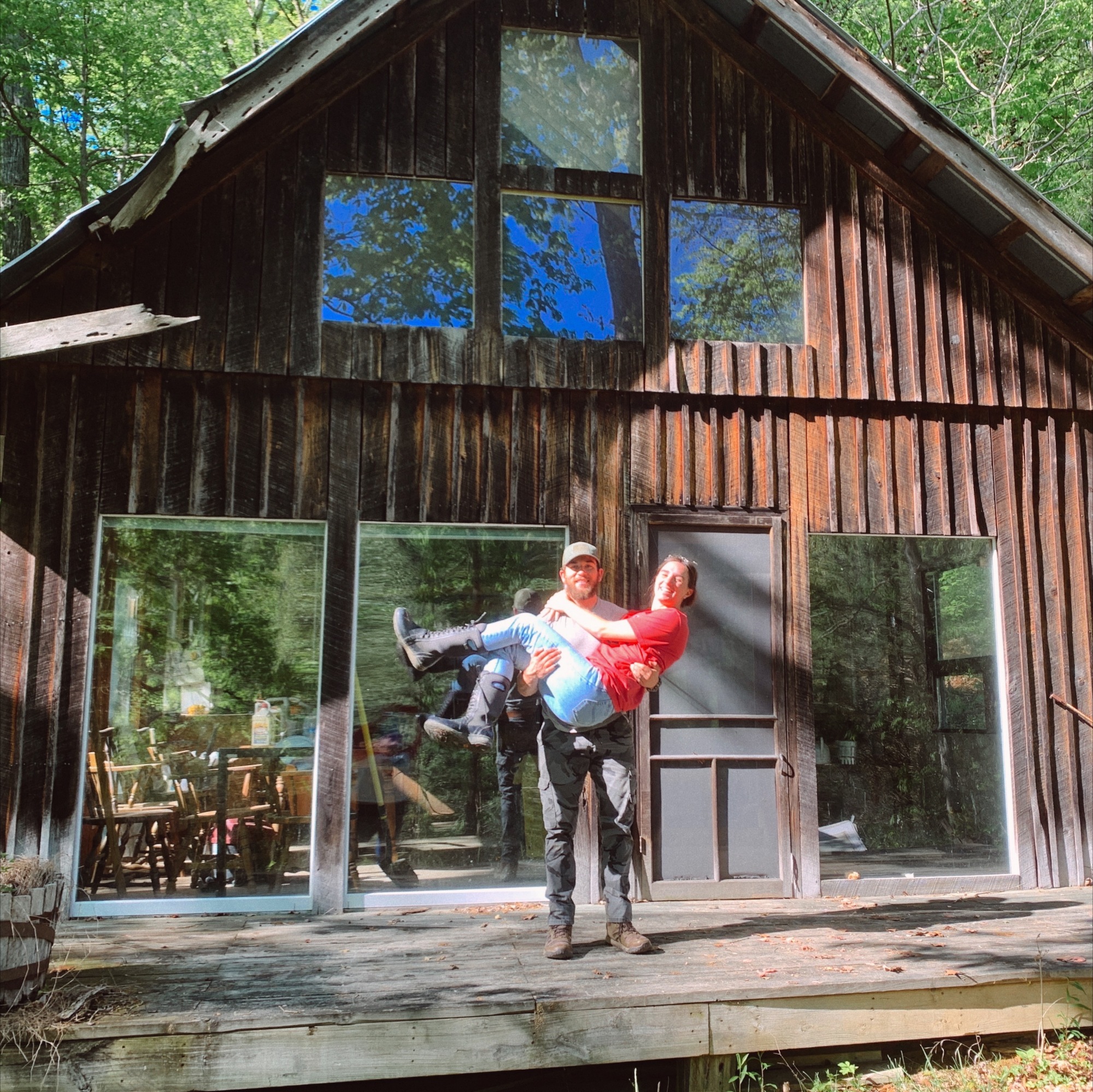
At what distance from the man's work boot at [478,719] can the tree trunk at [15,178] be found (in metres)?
10.8

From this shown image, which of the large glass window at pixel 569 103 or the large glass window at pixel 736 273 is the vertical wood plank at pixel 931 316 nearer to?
the large glass window at pixel 736 273

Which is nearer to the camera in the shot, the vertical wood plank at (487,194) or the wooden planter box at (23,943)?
the wooden planter box at (23,943)

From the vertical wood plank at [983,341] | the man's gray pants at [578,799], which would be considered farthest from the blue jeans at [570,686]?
the vertical wood plank at [983,341]

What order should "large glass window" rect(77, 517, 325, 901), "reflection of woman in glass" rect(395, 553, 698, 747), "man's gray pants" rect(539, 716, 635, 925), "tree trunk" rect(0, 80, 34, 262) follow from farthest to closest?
"tree trunk" rect(0, 80, 34, 262), "large glass window" rect(77, 517, 325, 901), "man's gray pants" rect(539, 716, 635, 925), "reflection of woman in glass" rect(395, 553, 698, 747)

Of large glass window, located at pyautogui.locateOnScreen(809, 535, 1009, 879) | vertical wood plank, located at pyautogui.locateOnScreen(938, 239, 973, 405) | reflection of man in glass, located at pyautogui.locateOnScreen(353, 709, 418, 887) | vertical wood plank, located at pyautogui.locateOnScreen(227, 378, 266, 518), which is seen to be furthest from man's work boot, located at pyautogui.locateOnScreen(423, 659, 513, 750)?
vertical wood plank, located at pyautogui.locateOnScreen(938, 239, 973, 405)

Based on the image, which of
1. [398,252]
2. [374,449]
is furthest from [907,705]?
[398,252]

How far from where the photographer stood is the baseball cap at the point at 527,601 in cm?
682

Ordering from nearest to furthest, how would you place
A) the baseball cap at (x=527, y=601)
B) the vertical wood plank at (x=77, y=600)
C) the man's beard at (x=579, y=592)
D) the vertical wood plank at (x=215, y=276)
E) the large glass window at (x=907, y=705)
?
the man's beard at (x=579, y=592) → the vertical wood plank at (x=77, y=600) → the vertical wood plank at (x=215, y=276) → the baseball cap at (x=527, y=601) → the large glass window at (x=907, y=705)

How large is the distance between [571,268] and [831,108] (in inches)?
90.6

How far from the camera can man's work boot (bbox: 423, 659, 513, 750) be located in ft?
21.5

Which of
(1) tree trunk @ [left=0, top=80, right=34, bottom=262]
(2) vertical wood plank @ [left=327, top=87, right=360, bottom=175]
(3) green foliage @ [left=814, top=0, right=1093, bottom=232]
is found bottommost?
(2) vertical wood plank @ [left=327, top=87, right=360, bottom=175]

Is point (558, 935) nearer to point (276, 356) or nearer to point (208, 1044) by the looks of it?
point (208, 1044)

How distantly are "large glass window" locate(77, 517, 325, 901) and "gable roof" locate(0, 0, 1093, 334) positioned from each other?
1912 millimetres

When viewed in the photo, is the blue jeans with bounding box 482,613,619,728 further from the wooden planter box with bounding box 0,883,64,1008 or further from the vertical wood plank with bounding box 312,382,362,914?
the wooden planter box with bounding box 0,883,64,1008
